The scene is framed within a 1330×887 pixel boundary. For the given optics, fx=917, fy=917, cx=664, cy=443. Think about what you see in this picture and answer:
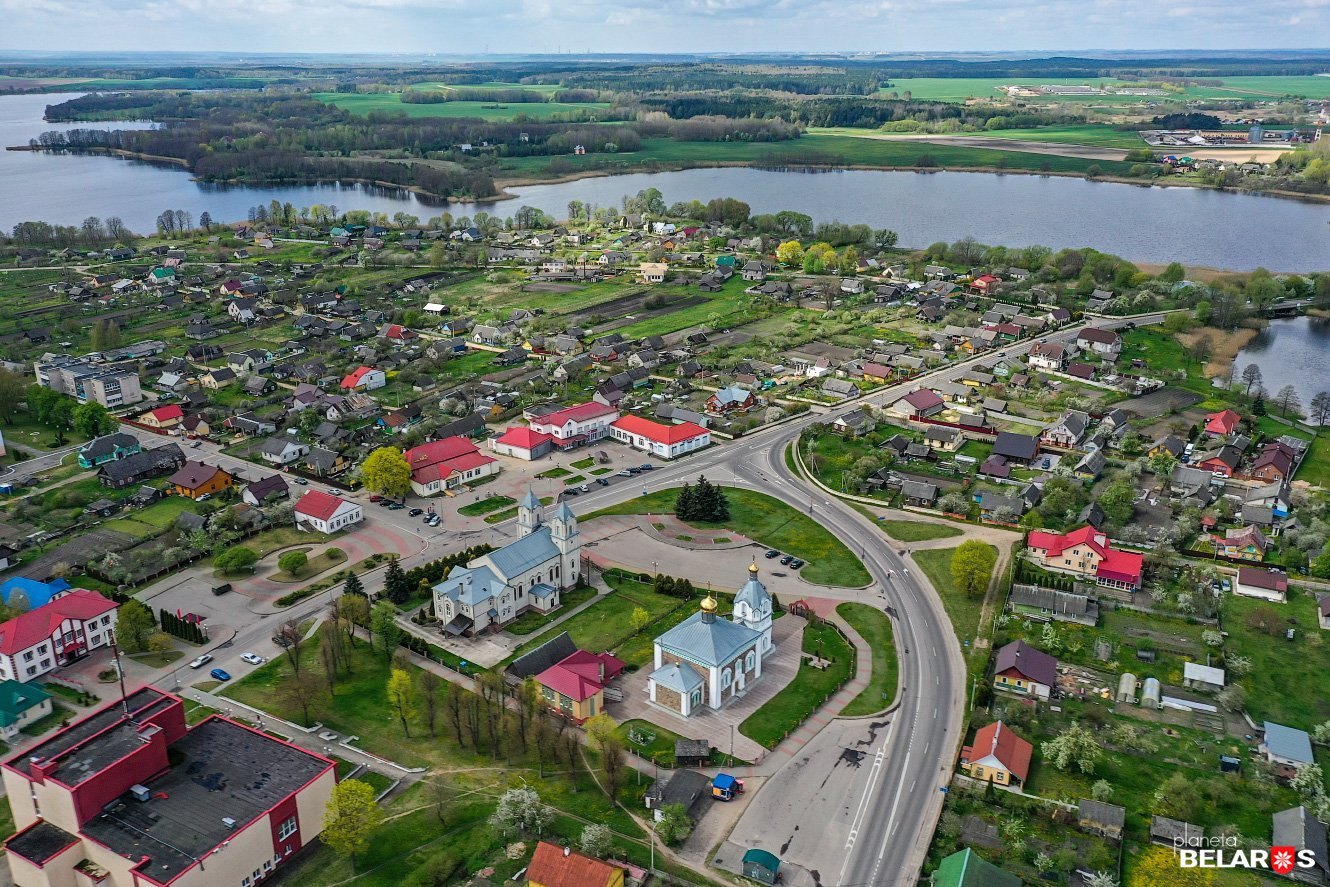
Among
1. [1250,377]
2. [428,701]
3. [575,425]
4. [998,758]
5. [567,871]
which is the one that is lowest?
[567,871]

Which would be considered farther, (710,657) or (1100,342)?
(1100,342)

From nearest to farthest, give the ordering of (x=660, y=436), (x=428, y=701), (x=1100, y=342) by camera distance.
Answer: (x=428, y=701)
(x=660, y=436)
(x=1100, y=342)

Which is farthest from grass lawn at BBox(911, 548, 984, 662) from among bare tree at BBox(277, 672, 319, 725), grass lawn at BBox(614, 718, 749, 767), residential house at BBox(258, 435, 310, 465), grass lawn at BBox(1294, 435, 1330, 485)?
residential house at BBox(258, 435, 310, 465)

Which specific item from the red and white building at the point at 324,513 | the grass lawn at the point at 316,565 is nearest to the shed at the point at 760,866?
the grass lawn at the point at 316,565

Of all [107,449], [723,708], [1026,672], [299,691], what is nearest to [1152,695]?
[1026,672]

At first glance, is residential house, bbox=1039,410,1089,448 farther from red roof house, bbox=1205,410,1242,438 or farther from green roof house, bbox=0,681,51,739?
green roof house, bbox=0,681,51,739

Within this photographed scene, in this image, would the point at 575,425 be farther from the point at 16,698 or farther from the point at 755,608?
the point at 16,698
